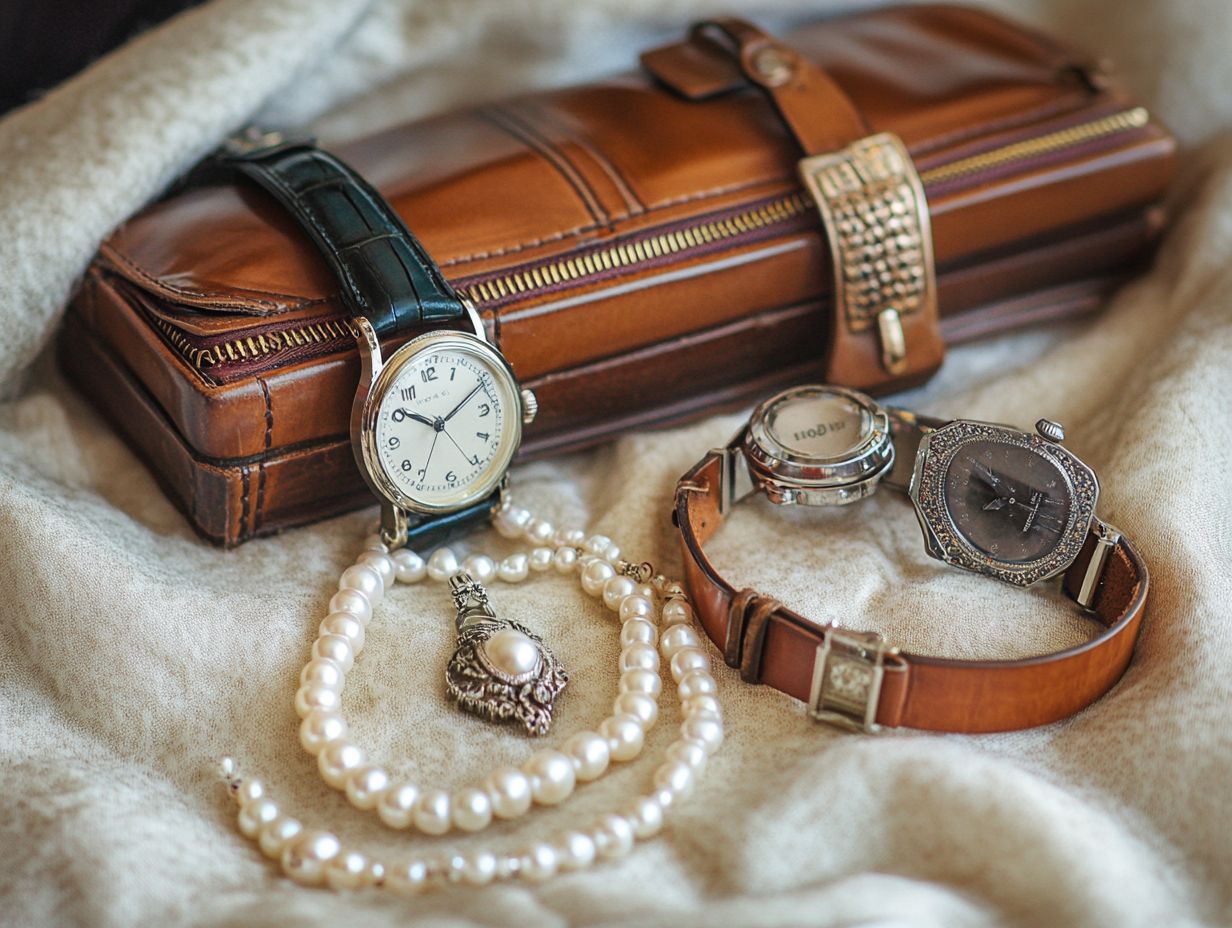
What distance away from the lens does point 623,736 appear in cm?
117

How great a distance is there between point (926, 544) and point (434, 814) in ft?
1.96

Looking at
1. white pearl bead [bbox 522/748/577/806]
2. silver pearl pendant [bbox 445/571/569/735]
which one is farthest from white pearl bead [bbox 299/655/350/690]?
white pearl bead [bbox 522/748/577/806]

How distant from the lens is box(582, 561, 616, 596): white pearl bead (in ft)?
4.40

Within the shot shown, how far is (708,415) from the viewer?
158 centimetres

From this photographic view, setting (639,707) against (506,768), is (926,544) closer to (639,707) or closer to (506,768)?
(639,707)

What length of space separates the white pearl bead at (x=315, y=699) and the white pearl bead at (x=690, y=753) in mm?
323

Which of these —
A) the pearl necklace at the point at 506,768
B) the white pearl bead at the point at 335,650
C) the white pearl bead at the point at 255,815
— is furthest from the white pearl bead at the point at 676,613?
the white pearl bead at the point at 255,815

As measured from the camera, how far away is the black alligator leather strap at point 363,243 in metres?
1.26

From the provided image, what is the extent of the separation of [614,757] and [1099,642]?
47 cm

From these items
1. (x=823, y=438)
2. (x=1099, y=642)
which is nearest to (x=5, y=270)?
(x=823, y=438)

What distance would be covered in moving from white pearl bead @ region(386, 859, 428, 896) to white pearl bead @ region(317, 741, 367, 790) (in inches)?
4.6

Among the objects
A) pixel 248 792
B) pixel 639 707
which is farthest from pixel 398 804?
pixel 639 707

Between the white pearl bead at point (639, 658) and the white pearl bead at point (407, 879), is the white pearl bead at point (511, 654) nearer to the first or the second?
the white pearl bead at point (639, 658)

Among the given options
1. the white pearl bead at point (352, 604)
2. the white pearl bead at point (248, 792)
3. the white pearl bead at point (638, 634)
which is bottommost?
the white pearl bead at point (638, 634)
